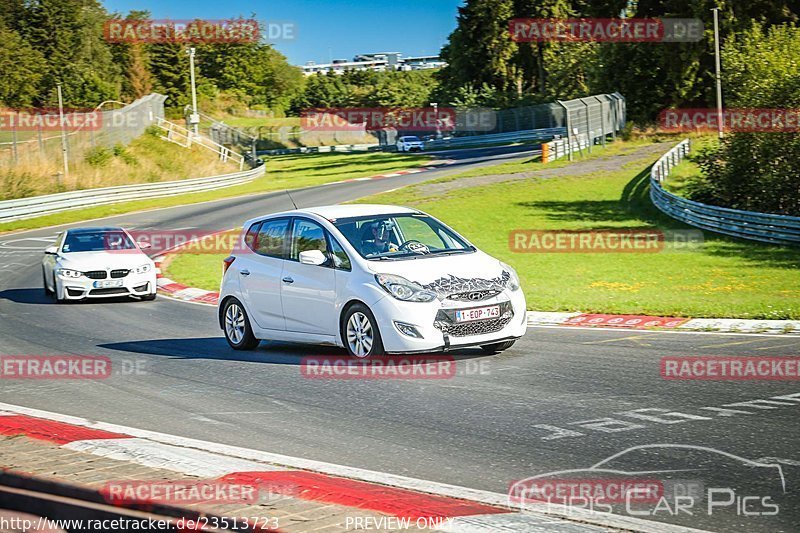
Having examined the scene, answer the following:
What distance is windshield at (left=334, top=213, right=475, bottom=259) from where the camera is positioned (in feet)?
38.1

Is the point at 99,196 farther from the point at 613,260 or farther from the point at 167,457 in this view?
the point at 167,457

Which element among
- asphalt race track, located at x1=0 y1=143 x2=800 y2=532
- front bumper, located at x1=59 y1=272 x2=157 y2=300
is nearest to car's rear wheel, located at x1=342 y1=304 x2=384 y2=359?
asphalt race track, located at x1=0 y1=143 x2=800 y2=532

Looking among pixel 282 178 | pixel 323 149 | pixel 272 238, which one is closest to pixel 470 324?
pixel 272 238

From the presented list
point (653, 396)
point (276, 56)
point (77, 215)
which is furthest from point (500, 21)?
point (653, 396)

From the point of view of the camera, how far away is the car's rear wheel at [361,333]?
1080 cm

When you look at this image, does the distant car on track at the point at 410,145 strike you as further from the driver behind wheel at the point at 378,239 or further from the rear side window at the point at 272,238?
the driver behind wheel at the point at 378,239

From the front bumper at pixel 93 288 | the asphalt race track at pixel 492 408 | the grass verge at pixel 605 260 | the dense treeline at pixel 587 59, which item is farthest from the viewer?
the dense treeline at pixel 587 59

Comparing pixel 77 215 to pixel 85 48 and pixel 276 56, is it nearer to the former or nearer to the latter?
pixel 85 48

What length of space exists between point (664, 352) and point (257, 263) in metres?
5.07

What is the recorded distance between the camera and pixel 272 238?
12.8 m

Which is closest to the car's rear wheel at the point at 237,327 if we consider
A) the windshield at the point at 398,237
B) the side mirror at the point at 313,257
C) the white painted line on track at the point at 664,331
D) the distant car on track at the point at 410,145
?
the side mirror at the point at 313,257

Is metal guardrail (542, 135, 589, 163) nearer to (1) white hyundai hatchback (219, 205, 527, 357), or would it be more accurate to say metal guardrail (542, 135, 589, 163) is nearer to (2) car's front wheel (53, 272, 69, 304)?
(2) car's front wheel (53, 272, 69, 304)

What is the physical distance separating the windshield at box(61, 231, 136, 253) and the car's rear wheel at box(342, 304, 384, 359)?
10942 mm

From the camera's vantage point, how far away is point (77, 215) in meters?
41.1
